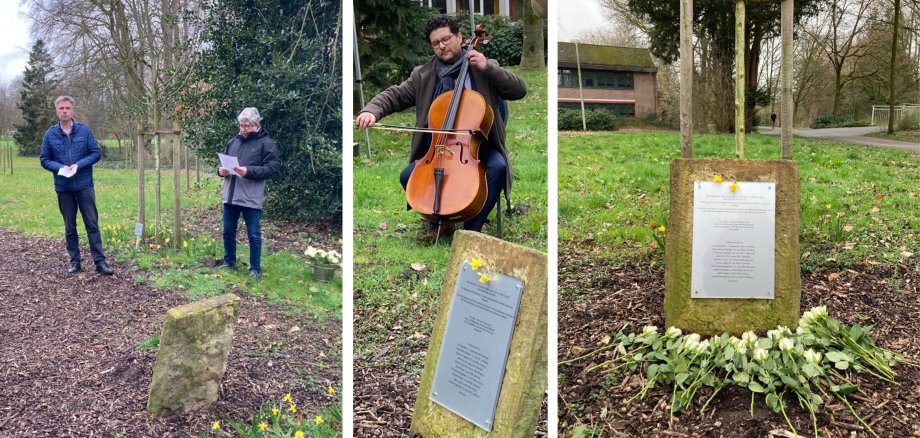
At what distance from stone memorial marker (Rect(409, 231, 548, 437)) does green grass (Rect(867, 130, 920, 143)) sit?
243 centimetres

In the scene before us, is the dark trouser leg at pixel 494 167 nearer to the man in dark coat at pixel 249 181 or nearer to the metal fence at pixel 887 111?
the man in dark coat at pixel 249 181

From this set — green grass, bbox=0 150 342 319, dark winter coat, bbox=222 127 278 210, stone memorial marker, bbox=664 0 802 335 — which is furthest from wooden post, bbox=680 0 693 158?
dark winter coat, bbox=222 127 278 210

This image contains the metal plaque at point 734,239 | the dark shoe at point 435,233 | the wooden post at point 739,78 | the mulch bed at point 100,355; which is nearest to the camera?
the dark shoe at point 435,233

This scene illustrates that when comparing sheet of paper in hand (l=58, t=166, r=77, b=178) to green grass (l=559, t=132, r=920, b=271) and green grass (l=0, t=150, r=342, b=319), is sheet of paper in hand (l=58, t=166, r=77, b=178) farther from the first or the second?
green grass (l=559, t=132, r=920, b=271)

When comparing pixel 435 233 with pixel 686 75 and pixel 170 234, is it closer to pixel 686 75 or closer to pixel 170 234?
pixel 170 234

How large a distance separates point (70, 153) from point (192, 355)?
1006mm

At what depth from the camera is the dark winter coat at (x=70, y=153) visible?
8.76ft

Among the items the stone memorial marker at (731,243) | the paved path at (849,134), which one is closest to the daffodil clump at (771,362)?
the stone memorial marker at (731,243)

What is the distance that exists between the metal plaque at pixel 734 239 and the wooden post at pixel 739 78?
35cm

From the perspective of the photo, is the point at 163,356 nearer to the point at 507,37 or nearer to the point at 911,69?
the point at 507,37

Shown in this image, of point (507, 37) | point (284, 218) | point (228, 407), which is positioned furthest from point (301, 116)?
point (228, 407)

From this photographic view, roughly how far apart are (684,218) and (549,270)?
4.18 ft

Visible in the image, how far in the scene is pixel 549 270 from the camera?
7.15 feet

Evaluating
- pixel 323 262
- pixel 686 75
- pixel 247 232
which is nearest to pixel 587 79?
pixel 686 75
